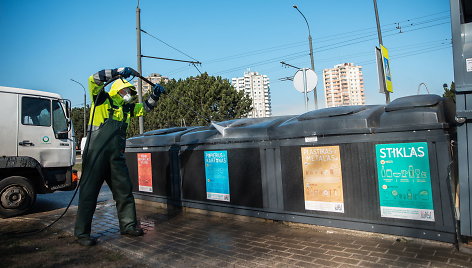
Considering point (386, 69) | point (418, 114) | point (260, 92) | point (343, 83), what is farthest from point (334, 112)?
point (260, 92)

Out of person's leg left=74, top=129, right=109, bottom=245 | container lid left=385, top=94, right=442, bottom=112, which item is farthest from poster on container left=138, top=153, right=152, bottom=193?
container lid left=385, top=94, right=442, bottom=112

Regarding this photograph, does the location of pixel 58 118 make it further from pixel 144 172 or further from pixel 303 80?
pixel 303 80

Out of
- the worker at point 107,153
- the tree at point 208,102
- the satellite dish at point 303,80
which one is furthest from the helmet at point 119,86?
the tree at point 208,102

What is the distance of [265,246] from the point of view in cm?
392

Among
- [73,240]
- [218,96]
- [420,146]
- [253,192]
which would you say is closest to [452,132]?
[420,146]

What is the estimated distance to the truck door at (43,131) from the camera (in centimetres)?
695

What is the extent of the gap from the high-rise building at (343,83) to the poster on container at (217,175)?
73.6 metres

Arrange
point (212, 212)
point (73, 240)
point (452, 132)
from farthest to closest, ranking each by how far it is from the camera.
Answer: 1. point (212, 212)
2. point (73, 240)
3. point (452, 132)

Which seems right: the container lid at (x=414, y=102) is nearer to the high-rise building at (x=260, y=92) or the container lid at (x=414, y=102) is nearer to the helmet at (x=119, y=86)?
the helmet at (x=119, y=86)

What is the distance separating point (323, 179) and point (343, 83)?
7888cm

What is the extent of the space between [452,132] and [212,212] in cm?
372

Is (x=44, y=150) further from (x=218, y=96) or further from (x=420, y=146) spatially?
(x=218, y=96)

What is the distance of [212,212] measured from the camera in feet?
18.7

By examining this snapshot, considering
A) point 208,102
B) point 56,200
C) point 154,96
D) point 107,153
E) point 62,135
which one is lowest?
point 56,200
